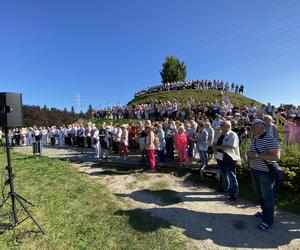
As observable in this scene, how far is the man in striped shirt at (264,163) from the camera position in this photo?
5297 millimetres

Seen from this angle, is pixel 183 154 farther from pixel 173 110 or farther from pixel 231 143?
pixel 173 110

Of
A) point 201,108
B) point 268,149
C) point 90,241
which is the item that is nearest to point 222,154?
point 268,149

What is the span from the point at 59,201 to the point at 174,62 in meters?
56.0

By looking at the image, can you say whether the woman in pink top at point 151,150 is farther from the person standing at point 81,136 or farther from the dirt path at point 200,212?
the person standing at point 81,136

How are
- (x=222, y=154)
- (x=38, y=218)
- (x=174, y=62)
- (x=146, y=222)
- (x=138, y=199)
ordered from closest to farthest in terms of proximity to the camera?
1. (x=146, y=222)
2. (x=38, y=218)
3. (x=222, y=154)
4. (x=138, y=199)
5. (x=174, y=62)

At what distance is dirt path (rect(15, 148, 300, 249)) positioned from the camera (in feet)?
17.4

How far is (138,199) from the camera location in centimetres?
753

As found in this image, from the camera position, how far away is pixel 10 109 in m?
5.79

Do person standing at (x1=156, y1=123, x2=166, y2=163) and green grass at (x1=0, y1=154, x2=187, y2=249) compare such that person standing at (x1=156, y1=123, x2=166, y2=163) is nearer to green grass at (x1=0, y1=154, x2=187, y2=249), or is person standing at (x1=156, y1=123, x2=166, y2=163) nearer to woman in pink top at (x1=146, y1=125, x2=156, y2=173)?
woman in pink top at (x1=146, y1=125, x2=156, y2=173)

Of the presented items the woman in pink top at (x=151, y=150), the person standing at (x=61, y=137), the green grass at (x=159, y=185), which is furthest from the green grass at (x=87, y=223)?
the person standing at (x=61, y=137)

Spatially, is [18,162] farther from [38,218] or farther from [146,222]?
[146,222]

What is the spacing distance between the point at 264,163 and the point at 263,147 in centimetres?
32

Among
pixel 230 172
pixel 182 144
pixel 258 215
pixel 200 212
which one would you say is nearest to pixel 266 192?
pixel 258 215

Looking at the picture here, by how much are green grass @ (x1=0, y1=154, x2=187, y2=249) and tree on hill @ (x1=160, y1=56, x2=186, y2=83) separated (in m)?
52.9
